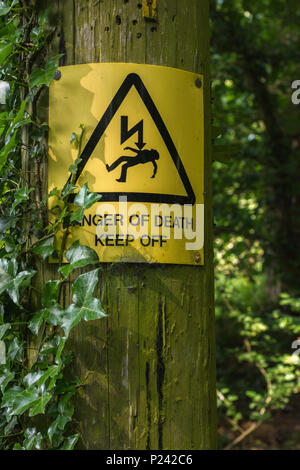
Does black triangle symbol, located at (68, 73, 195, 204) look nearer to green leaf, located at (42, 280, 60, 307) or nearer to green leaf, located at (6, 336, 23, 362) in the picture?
green leaf, located at (42, 280, 60, 307)

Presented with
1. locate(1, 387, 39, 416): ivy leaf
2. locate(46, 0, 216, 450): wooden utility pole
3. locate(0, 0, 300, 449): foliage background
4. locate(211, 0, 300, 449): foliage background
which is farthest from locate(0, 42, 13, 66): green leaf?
locate(211, 0, 300, 449): foliage background

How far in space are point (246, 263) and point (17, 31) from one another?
13.0 ft

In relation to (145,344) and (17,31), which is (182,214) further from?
(17,31)

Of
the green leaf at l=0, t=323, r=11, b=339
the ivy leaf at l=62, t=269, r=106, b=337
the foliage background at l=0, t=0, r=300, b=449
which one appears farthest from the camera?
the foliage background at l=0, t=0, r=300, b=449

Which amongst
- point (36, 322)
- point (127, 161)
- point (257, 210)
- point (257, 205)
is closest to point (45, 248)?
point (36, 322)

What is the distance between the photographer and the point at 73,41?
4.52 ft

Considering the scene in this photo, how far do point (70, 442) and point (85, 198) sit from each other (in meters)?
0.61

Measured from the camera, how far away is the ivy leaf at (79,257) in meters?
1.24

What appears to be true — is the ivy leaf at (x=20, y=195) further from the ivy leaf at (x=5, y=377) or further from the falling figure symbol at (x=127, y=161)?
the ivy leaf at (x=5, y=377)

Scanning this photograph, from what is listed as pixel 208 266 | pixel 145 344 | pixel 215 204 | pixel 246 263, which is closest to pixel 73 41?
pixel 208 266

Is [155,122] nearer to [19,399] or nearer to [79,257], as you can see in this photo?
[79,257]

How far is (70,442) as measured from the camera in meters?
1.26

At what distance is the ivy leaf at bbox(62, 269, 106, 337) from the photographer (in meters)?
1.18

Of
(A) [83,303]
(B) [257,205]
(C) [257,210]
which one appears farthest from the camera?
(B) [257,205]
